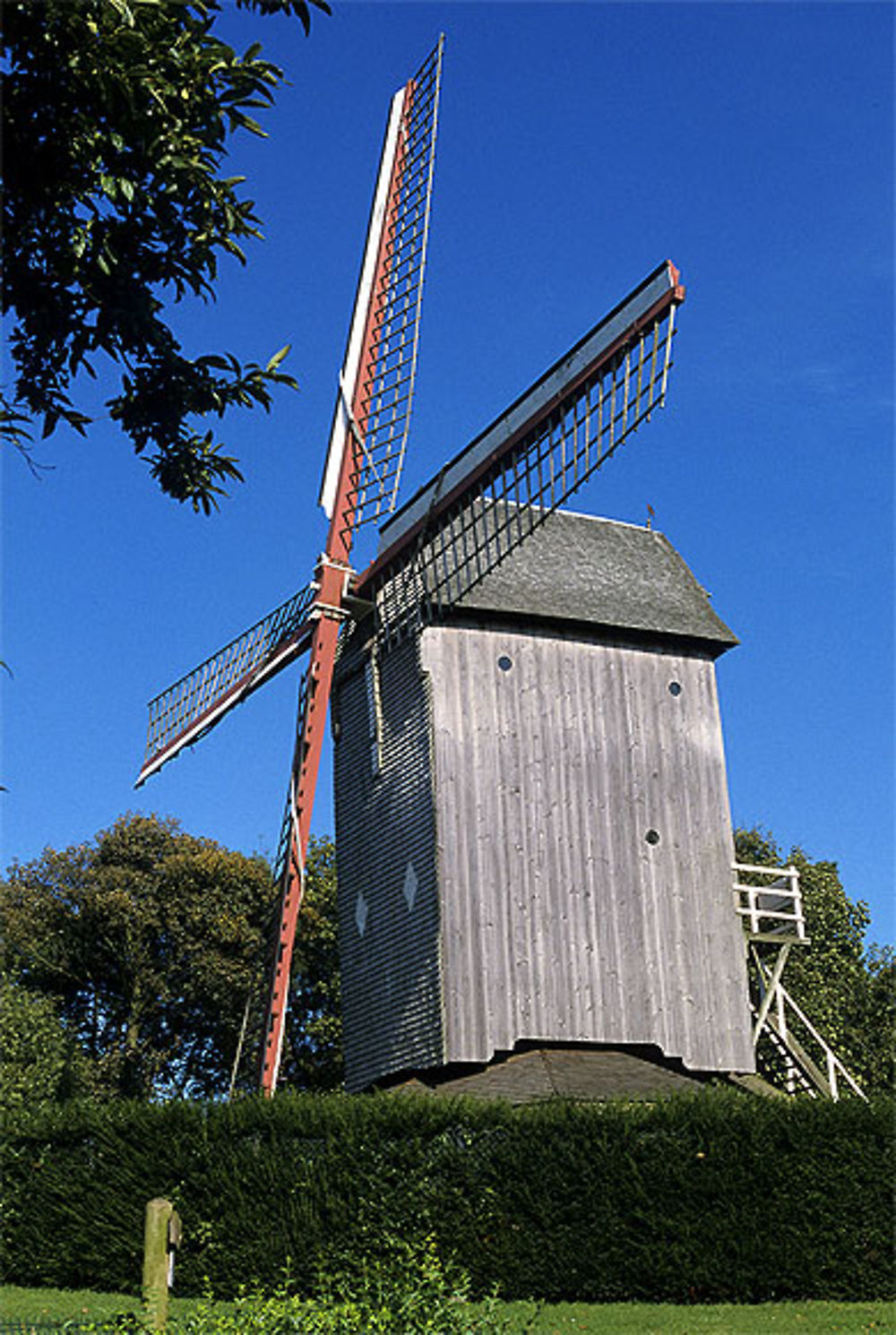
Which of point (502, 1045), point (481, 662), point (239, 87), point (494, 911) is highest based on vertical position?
point (481, 662)

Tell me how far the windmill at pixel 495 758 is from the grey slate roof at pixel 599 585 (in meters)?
0.06

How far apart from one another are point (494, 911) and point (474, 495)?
5.63 metres

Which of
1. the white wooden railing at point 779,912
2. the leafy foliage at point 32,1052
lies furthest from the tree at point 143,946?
the white wooden railing at point 779,912

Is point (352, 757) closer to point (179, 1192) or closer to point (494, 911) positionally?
point (494, 911)

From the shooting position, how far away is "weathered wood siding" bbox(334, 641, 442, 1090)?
2023 centimetres

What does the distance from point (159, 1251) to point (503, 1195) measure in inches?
288

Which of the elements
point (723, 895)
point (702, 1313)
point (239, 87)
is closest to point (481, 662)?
point (723, 895)

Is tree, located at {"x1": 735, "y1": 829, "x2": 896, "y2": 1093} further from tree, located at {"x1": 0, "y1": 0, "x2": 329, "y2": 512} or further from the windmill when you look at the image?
tree, located at {"x1": 0, "y1": 0, "x2": 329, "y2": 512}

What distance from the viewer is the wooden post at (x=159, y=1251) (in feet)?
28.0

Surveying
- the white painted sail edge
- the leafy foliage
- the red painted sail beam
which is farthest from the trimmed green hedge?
the leafy foliage

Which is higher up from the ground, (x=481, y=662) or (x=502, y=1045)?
(x=481, y=662)

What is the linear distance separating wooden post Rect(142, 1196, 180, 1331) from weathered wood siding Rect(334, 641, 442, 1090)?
10.2m

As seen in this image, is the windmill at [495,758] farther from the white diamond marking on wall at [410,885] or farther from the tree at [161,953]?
the tree at [161,953]

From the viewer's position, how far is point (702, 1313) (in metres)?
14.6
